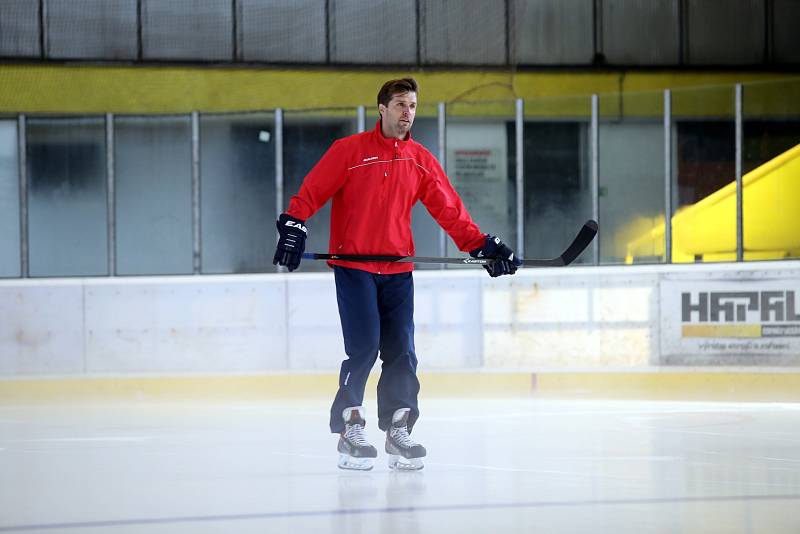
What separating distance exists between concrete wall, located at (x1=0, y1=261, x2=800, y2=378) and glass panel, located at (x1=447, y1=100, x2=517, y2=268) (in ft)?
1.43

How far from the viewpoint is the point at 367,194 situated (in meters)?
4.75

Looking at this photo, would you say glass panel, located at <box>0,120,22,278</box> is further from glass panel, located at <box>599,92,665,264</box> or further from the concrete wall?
glass panel, located at <box>599,92,665,264</box>

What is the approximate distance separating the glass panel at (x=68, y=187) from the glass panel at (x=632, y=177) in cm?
389

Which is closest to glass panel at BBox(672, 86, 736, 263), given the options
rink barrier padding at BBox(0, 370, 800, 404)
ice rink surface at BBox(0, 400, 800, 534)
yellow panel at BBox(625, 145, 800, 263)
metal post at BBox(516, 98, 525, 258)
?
yellow panel at BBox(625, 145, 800, 263)

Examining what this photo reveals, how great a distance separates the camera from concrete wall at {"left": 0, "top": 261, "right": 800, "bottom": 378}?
380 inches

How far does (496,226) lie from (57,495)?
615 centimetres

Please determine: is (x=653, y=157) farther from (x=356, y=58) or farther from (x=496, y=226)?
(x=356, y=58)

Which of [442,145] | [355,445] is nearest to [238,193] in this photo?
[442,145]

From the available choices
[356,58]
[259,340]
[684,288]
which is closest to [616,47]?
[356,58]

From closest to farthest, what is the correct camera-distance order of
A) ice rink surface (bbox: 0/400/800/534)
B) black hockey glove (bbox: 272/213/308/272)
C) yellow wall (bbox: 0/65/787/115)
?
ice rink surface (bbox: 0/400/800/534), black hockey glove (bbox: 272/213/308/272), yellow wall (bbox: 0/65/787/115)

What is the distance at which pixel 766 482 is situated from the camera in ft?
14.0

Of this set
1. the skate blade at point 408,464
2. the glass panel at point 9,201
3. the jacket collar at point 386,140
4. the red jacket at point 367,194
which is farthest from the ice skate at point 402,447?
the glass panel at point 9,201

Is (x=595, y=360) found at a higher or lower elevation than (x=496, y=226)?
lower

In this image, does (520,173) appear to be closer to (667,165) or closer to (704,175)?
(667,165)
